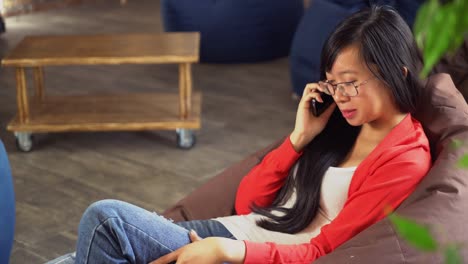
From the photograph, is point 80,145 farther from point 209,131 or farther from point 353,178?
point 353,178

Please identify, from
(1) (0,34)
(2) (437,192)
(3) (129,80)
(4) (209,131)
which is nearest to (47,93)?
(3) (129,80)

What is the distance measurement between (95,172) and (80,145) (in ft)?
1.13

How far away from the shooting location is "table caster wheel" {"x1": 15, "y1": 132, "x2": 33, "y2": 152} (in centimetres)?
333

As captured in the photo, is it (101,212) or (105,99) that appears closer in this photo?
(101,212)

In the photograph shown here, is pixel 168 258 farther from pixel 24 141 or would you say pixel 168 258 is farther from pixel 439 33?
pixel 24 141

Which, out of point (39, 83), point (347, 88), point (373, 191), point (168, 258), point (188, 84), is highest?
point (347, 88)

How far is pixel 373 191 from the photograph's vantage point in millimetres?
1531

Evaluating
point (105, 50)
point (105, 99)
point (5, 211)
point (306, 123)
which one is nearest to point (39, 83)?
point (105, 99)

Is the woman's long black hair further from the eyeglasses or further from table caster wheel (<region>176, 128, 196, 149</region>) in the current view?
table caster wheel (<region>176, 128, 196, 149</region>)

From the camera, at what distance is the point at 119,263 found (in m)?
1.60

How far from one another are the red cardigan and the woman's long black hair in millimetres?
79

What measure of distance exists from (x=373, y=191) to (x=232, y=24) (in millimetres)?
3214

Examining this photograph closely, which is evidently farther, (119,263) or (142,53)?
(142,53)

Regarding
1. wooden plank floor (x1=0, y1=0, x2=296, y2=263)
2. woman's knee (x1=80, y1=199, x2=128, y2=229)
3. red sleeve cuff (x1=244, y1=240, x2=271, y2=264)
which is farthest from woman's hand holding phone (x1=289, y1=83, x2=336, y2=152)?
wooden plank floor (x1=0, y1=0, x2=296, y2=263)
